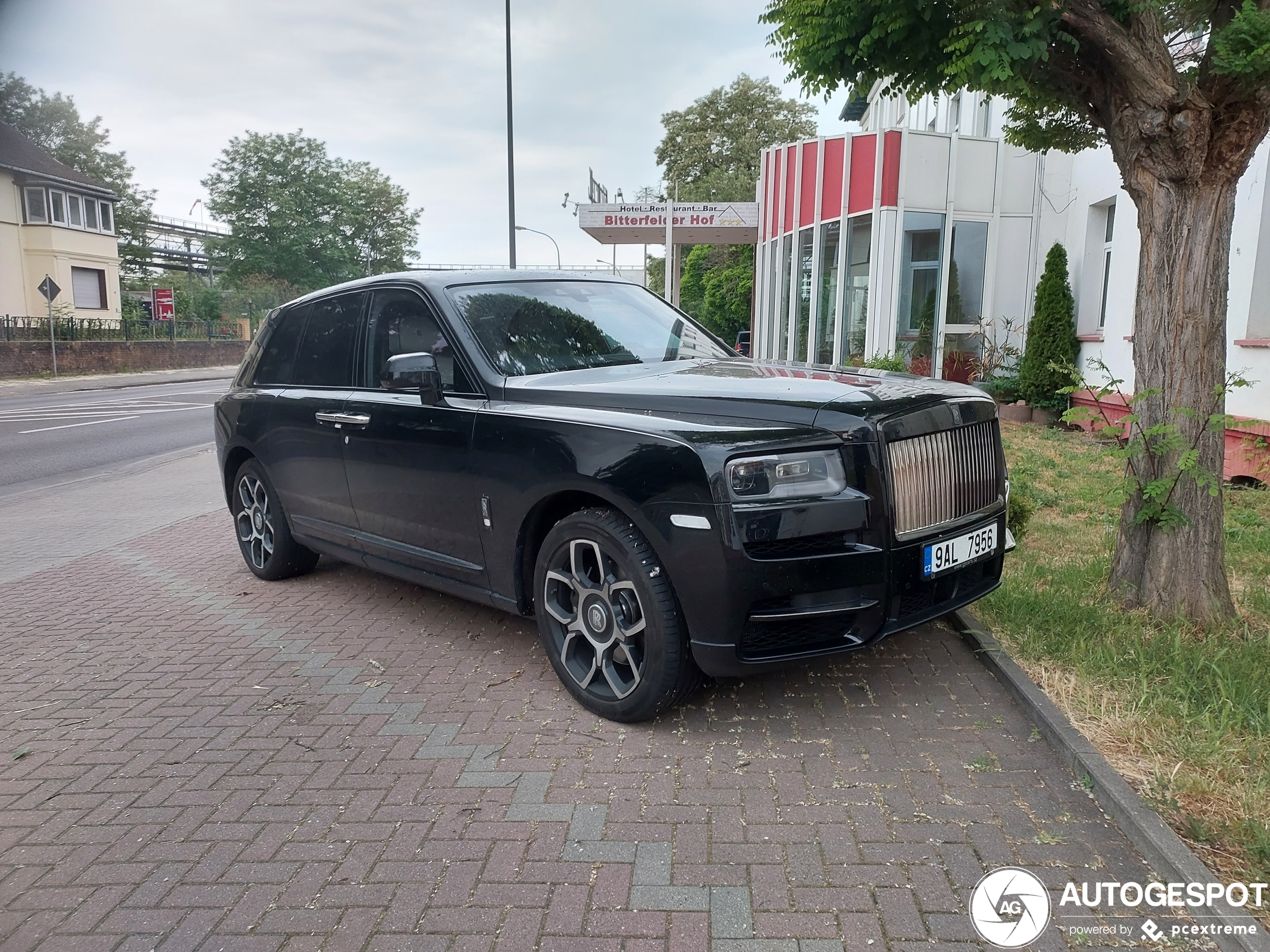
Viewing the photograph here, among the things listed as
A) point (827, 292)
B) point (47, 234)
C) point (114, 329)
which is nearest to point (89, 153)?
point (47, 234)

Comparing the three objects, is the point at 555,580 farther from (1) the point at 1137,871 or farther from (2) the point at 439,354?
(1) the point at 1137,871

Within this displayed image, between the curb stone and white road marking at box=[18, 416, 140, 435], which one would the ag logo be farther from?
white road marking at box=[18, 416, 140, 435]

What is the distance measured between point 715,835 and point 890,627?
105cm

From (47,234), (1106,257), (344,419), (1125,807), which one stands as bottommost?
(1125,807)

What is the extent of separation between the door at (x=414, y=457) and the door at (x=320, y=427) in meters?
0.14

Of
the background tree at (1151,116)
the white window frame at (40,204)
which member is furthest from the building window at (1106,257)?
the white window frame at (40,204)

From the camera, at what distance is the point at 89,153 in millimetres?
55312

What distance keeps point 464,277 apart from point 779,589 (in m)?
2.47

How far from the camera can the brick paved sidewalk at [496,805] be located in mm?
2525

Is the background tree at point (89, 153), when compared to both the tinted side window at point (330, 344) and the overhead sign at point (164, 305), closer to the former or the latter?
the overhead sign at point (164, 305)

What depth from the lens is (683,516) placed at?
3283 mm

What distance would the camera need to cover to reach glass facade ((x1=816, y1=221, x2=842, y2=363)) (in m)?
16.8

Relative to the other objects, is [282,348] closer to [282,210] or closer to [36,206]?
[36,206]

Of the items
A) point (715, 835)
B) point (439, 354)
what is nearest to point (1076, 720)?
point (715, 835)
